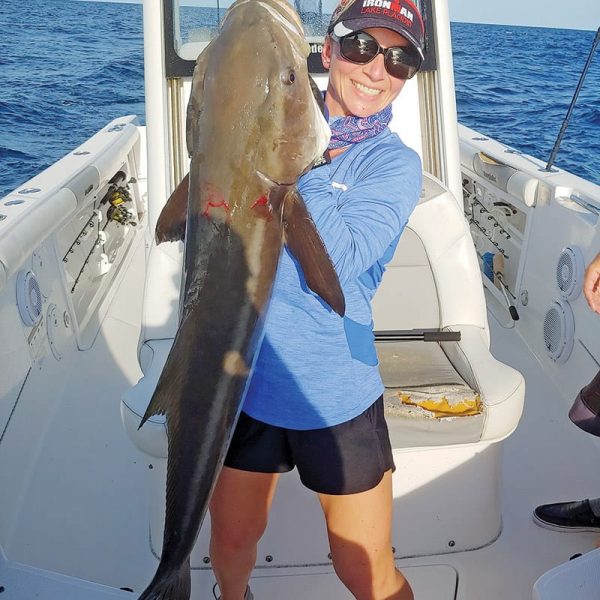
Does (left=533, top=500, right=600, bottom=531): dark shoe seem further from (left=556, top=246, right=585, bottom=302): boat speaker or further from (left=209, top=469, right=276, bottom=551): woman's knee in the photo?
(left=209, top=469, right=276, bottom=551): woman's knee

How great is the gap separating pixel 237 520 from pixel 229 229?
94 centimetres

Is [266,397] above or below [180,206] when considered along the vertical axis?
below

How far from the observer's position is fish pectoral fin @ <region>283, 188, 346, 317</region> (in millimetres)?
1519

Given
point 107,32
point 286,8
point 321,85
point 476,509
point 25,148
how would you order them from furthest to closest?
1. point 107,32
2. point 25,148
3. point 321,85
4. point 476,509
5. point 286,8

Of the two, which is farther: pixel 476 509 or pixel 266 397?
pixel 476 509

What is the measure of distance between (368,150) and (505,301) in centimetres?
344

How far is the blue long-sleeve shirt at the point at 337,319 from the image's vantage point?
1667mm

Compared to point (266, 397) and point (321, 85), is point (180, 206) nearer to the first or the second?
point (266, 397)

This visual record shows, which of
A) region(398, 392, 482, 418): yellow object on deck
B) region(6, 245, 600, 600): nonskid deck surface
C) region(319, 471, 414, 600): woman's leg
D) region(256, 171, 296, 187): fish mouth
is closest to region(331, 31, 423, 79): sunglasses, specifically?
region(256, 171, 296, 187): fish mouth

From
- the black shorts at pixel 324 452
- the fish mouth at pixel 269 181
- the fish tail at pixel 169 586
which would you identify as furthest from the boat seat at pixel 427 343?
the fish mouth at pixel 269 181

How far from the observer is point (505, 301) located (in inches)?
195

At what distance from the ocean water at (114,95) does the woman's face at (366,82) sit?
672cm

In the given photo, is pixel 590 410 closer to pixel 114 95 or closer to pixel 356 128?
pixel 356 128

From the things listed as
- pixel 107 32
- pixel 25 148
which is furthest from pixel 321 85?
pixel 107 32
